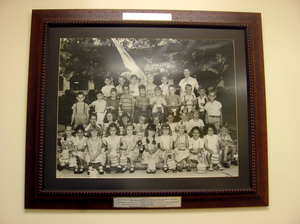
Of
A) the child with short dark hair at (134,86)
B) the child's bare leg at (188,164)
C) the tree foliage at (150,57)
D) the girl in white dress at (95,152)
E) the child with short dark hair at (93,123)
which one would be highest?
the tree foliage at (150,57)

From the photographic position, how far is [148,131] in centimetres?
114

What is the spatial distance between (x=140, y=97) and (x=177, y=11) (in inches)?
26.2

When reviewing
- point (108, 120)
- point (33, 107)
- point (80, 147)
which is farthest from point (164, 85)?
point (33, 107)

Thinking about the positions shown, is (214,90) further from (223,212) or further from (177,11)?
(223,212)

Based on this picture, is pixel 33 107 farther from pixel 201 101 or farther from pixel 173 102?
pixel 201 101

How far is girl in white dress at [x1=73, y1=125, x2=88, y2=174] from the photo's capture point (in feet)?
3.71

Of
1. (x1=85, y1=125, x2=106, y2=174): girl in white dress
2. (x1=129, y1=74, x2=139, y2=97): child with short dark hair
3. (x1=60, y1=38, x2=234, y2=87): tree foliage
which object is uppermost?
(x1=60, y1=38, x2=234, y2=87): tree foliage

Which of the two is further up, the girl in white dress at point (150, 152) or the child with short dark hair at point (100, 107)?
the child with short dark hair at point (100, 107)

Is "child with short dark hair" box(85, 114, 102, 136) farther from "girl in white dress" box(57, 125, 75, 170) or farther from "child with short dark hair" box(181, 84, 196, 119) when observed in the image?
"child with short dark hair" box(181, 84, 196, 119)

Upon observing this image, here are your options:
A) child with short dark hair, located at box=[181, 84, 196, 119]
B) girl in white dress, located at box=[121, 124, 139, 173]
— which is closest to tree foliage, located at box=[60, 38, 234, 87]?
child with short dark hair, located at box=[181, 84, 196, 119]

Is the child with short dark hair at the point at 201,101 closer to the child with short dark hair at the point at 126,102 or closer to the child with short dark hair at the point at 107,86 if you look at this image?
the child with short dark hair at the point at 126,102

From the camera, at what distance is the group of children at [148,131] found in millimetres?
1133
